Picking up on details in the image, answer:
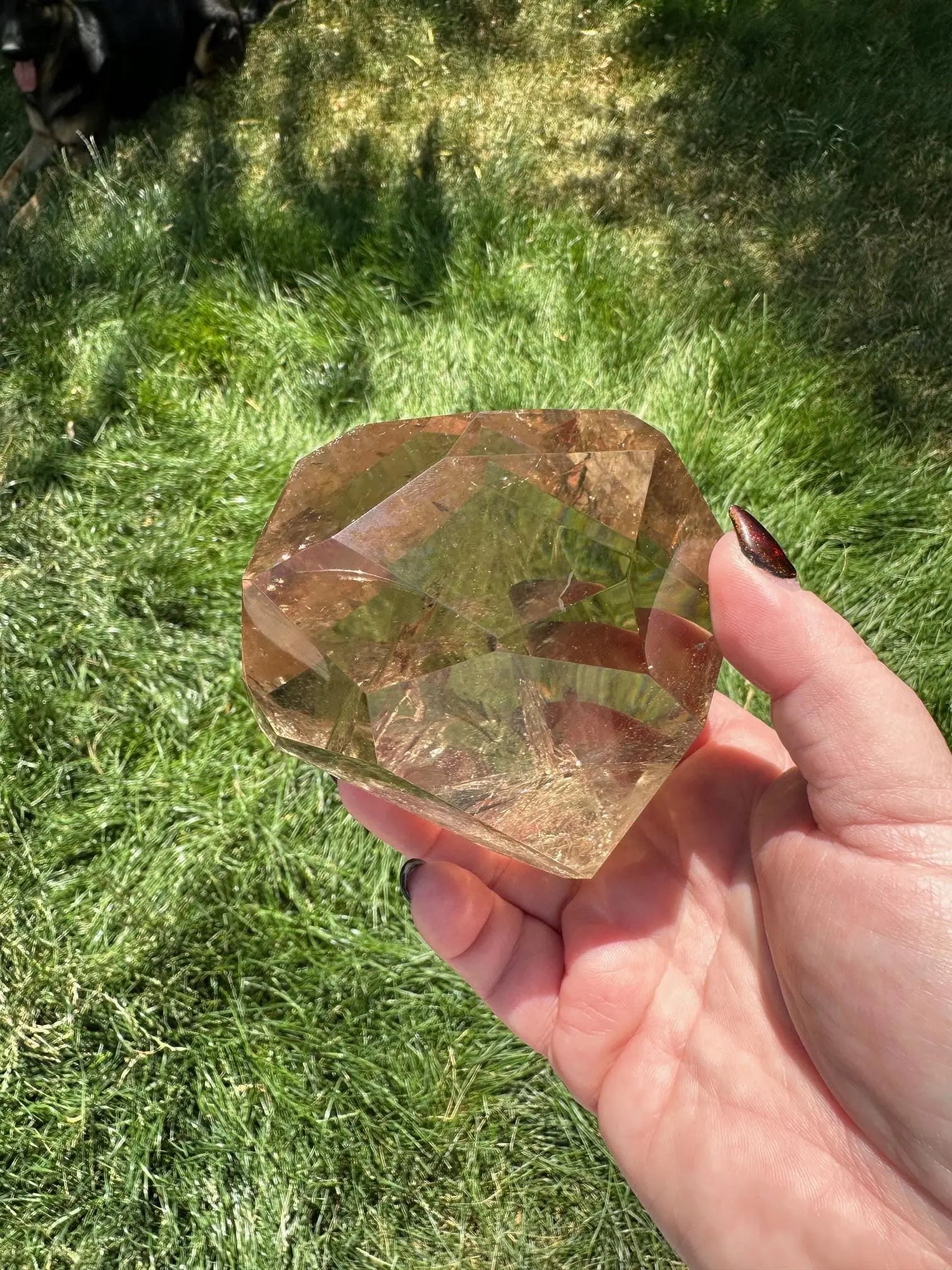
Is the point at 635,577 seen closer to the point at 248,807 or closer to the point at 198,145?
the point at 248,807

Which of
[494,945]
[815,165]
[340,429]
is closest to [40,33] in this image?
[340,429]

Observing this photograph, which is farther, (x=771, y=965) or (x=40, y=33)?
(x=40, y=33)

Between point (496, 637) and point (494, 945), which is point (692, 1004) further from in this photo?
point (496, 637)

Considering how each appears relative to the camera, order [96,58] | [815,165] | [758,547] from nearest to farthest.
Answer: [758,547] < [815,165] < [96,58]

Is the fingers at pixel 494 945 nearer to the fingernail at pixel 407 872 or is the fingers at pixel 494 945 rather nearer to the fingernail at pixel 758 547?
the fingernail at pixel 407 872

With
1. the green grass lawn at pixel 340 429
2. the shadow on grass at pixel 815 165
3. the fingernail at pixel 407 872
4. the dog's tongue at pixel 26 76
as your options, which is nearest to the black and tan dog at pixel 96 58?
the dog's tongue at pixel 26 76

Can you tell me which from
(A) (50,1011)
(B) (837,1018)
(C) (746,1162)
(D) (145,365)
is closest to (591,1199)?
(C) (746,1162)
